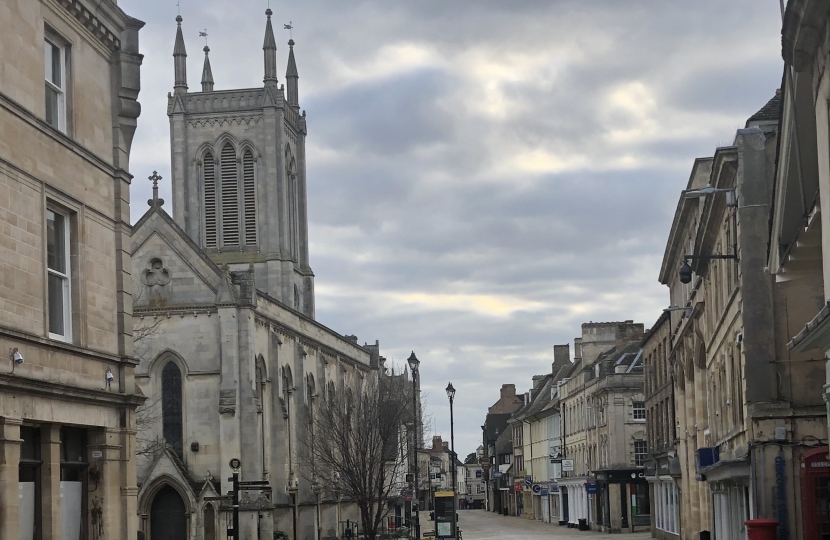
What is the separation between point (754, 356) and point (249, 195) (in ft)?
172

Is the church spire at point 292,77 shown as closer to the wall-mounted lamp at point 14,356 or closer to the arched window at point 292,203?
the arched window at point 292,203

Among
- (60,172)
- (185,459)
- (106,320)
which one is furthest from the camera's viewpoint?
(185,459)

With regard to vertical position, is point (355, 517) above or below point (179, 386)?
below

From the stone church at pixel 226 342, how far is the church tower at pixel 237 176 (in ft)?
0.27

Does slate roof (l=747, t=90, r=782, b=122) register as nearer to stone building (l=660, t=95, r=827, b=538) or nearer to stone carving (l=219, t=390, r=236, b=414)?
stone building (l=660, t=95, r=827, b=538)


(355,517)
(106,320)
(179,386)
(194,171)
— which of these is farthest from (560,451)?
(106,320)

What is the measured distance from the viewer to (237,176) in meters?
75.4

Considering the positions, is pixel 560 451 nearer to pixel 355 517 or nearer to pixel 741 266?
pixel 355 517

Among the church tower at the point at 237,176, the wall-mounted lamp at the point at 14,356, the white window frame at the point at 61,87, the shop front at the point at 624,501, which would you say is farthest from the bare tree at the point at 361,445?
the wall-mounted lamp at the point at 14,356

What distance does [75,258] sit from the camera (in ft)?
64.0

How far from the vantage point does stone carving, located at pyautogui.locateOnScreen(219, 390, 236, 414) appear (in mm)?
49344

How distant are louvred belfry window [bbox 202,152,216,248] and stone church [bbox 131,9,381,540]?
0.28 ft

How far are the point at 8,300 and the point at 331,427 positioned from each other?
38861 mm

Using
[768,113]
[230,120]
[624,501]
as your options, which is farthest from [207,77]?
[768,113]
